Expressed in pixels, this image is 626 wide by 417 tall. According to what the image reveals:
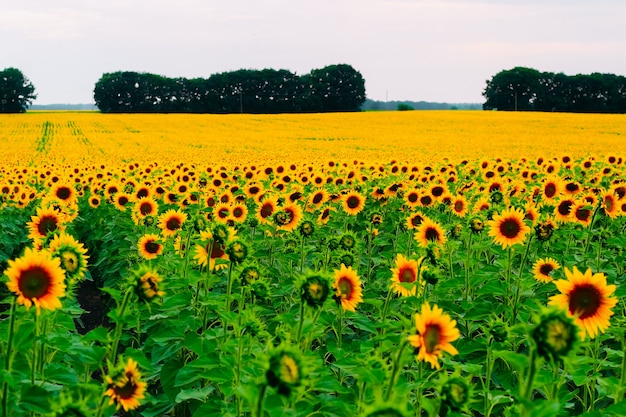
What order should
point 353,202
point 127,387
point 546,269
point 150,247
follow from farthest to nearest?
point 353,202, point 150,247, point 546,269, point 127,387

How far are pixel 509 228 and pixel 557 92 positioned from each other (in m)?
79.7

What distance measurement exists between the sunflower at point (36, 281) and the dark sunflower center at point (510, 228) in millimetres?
3473

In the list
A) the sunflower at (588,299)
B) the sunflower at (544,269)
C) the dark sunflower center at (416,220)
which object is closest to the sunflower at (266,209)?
the dark sunflower center at (416,220)

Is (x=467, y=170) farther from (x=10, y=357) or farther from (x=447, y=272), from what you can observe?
(x=10, y=357)

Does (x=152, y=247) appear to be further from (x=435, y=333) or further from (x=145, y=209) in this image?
(x=435, y=333)

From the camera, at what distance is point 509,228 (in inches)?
211

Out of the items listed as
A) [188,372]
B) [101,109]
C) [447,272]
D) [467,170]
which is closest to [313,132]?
[467,170]

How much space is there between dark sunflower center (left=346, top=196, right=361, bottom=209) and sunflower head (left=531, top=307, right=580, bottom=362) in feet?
18.8

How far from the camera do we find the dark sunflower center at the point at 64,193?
852 centimetres

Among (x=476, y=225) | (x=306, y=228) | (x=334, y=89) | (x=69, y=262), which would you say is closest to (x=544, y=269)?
(x=476, y=225)

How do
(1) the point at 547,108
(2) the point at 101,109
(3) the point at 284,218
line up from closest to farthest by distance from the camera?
(3) the point at 284,218 → (1) the point at 547,108 → (2) the point at 101,109

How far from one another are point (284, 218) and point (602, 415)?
3.77 m

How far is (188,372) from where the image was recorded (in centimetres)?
409

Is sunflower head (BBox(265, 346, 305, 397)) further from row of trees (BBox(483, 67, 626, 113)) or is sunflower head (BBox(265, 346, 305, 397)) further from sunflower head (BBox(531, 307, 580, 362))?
row of trees (BBox(483, 67, 626, 113))
